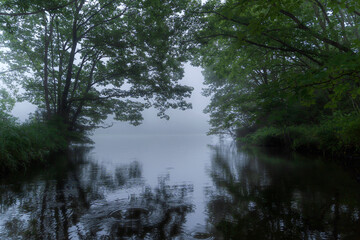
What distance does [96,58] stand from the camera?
47.3 ft

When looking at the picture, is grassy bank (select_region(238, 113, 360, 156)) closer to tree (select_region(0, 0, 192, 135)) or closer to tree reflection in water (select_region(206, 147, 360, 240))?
tree reflection in water (select_region(206, 147, 360, 240))

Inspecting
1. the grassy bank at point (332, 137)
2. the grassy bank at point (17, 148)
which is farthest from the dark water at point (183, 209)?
the grassy bank at point (332, 137)

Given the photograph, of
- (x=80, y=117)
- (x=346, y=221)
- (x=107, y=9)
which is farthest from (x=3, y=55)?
(x=346, y=221)

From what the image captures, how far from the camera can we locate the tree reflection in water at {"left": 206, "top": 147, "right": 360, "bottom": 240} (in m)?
2.36

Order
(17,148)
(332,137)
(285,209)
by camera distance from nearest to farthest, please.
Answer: (285,209) < (17,148) < (332,137)

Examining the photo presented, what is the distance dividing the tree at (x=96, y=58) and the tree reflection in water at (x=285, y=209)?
7196 millimetres

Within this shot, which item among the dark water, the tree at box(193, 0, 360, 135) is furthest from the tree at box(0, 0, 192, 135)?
the dark water

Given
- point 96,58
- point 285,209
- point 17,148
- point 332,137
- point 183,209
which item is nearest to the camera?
point 285,209

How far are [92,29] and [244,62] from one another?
9496 mm

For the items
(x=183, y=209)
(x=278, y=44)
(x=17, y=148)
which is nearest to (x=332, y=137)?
(x=278, y=44)

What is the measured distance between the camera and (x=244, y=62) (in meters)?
10.8

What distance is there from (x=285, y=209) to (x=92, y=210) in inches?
112

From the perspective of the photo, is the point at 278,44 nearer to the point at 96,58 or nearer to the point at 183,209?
the point at 183,209

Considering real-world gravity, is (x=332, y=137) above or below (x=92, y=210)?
above
